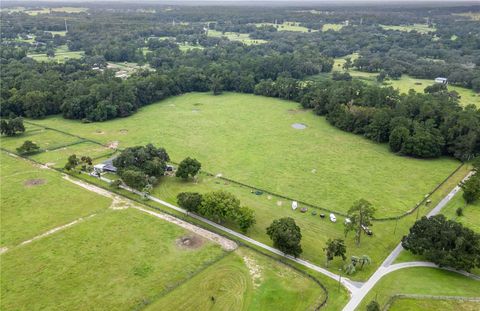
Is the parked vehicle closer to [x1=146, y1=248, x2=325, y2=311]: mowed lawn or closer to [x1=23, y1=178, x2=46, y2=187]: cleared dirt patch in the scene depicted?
[x1=146, y1=248, x2=325, y2=311]: mowed lawn

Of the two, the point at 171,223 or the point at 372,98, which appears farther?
the point at 372,98

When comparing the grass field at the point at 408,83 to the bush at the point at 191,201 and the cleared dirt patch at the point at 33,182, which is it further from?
the cleared dirt patch at the point at 33,182

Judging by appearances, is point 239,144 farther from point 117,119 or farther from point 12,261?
point 12,261

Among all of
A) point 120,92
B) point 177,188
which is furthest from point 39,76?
point 177,188

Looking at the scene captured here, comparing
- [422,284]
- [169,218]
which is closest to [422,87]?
[422,284]

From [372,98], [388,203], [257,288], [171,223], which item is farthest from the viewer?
[372,98]

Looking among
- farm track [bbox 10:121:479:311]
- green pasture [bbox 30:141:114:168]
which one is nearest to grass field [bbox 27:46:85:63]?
green pasture [bbox 30:141:114:168]
